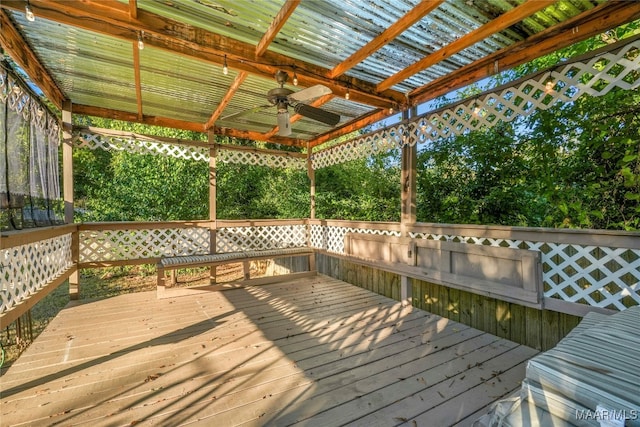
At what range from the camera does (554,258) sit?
9.21 feet

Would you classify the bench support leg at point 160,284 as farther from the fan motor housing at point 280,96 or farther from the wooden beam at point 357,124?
the wooden beam at point 357,124

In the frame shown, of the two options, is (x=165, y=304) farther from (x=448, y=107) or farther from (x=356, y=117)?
(x=448, y=107)

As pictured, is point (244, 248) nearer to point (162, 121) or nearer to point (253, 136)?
point (253, 136)

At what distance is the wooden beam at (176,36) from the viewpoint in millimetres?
2281

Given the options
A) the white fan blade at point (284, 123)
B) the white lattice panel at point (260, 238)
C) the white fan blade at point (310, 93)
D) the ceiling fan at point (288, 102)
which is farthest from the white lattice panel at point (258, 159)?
the white fan blade at point (310, 93)

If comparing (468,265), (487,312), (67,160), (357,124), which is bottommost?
(487,312)

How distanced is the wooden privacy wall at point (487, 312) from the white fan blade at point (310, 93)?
9.27 feet

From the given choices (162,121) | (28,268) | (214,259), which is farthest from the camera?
(162,121)

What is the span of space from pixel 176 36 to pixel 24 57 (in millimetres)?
1788

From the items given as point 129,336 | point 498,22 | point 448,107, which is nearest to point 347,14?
point 498,22

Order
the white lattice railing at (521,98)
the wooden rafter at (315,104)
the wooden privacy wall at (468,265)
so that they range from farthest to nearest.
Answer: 1. the wooden rafter at (315,104)
2. the wooden privacy wall at (468,265)
3. the white lattice railing at (521,98)

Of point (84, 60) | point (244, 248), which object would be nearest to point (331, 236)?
point (244, 248)

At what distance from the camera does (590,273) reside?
2584 millimetres

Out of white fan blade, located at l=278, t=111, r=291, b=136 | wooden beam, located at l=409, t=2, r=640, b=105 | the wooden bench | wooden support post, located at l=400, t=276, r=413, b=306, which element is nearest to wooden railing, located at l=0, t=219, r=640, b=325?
the wooden bench
